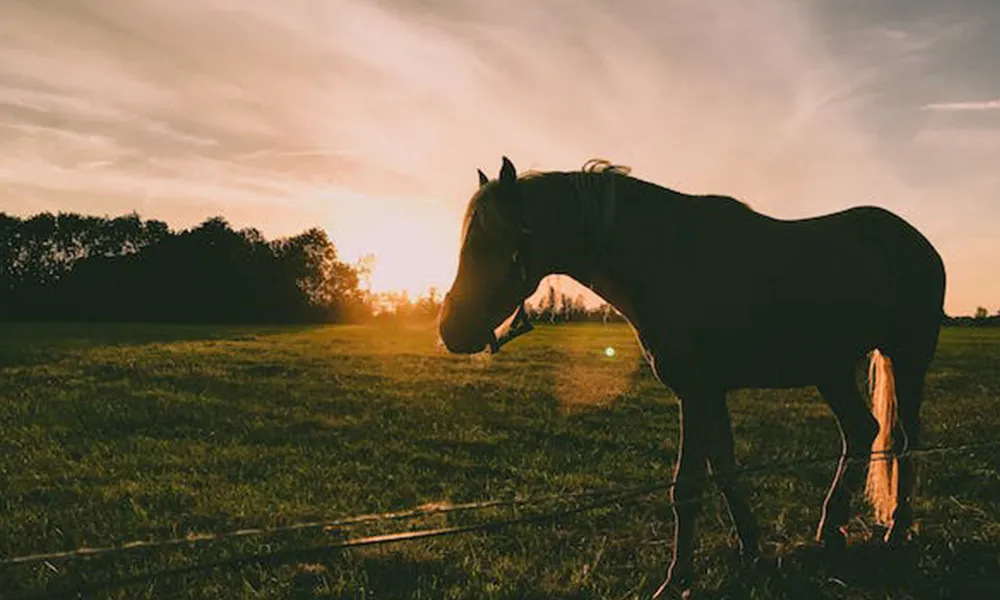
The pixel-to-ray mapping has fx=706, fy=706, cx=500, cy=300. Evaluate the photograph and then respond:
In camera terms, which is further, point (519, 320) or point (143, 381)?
point (143, 381)

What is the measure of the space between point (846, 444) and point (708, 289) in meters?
1.85

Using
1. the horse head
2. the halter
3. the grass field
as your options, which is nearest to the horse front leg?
the grass field

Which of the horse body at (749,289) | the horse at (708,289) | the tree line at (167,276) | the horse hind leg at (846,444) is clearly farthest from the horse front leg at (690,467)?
the tree line at (167,276)

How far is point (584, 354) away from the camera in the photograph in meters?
25.9

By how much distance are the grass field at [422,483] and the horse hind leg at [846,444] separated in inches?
9.1

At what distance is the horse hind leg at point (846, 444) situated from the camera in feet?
15.4

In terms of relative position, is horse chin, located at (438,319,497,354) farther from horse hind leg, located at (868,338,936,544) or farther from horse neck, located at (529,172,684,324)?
horse hind leg, located at (868,338,936,544)

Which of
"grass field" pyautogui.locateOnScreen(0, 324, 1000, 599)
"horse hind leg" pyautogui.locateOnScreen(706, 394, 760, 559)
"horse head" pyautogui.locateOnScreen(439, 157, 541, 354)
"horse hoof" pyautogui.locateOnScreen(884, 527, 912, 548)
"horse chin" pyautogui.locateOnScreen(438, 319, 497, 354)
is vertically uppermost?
"horse head" pyautogui.locateOnScreen(439, 157, 541, 354)

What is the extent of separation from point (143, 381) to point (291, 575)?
1194cm

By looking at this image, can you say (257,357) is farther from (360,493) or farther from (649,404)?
(360,493)

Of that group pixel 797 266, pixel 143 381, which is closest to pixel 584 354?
pixel 143 381

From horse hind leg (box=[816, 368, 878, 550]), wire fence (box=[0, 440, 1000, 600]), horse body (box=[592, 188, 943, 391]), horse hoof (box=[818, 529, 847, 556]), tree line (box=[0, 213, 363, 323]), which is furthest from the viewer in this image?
tree line (box=[0, 213, 363, 323])

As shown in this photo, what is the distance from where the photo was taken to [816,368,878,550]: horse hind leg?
185 inches

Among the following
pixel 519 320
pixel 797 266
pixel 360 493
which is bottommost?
pixel 360 493
